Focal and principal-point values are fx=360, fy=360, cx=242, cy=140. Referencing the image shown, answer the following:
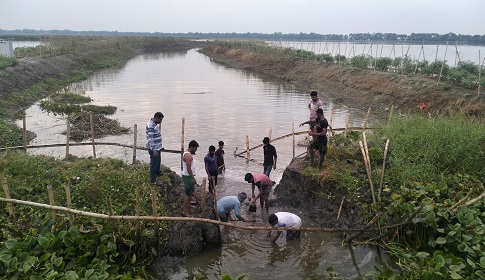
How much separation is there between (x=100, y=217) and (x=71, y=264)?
755 mm

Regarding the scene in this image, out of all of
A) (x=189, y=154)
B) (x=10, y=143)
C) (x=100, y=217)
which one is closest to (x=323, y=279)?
(x=189, y=154)

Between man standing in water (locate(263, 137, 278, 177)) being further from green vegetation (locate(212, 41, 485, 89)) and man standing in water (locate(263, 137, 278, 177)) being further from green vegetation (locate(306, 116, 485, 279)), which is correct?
green vegetation (locate(212, 41, 485, 89))

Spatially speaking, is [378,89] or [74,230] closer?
[74,230]

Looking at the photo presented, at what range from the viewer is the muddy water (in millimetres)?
6387

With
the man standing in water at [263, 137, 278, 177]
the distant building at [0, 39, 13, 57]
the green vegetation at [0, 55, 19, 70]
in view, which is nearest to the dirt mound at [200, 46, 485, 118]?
the man standing in water at [263, 137, 278, 177]

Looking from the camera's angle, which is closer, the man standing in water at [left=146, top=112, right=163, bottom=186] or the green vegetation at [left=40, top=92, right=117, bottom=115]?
the man standing in water at [left=146, top=112, right=163, bottom=186]

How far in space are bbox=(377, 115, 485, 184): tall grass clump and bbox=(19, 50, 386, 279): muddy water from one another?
198 cm

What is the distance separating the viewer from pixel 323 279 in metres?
5.96

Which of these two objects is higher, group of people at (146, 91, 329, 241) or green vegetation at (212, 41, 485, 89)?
green vegetation at (212, 41, 485, 89)

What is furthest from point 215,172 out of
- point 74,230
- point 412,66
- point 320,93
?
point 412,66

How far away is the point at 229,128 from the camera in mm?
→ 15805

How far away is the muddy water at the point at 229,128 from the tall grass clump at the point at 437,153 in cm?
198

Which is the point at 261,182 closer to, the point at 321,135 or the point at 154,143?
the point at 321,135

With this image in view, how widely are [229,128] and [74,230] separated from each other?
34.8 ft
